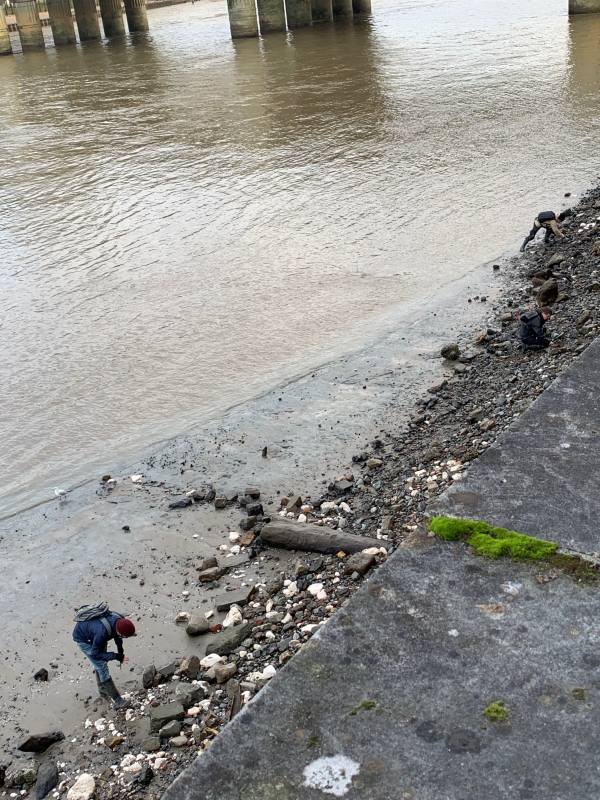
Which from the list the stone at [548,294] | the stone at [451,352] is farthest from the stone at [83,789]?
the stone at [548,294]

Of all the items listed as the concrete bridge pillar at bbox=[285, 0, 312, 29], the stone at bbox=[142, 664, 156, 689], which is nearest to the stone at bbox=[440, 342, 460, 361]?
the stone at bbox=[142, 664, 156, 689]

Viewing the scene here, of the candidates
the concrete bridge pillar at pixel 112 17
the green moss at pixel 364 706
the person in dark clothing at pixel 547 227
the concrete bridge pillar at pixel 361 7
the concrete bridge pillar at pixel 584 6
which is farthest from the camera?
the concrete bridge pillar at pixel 112 17

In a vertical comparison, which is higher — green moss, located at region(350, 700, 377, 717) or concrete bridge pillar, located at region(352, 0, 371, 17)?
concrete bridge pillar, located at region(352, 0, 371, 17)

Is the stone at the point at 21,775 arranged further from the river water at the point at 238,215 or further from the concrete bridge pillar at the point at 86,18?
the concrete bridge pillar at the point at 86,18

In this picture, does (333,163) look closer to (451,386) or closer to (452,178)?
(452,178)

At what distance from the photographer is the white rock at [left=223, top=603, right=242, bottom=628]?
6449mm

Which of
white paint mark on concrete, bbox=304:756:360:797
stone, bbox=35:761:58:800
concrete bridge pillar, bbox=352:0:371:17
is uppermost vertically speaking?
concrete bridge pillar, bbox=352:0:371:17

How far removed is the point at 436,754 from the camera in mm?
3381

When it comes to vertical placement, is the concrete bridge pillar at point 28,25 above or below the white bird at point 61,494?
above

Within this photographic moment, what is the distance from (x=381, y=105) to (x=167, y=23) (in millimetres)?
43985

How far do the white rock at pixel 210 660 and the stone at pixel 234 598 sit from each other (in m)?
0.70

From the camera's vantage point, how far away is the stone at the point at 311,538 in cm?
679

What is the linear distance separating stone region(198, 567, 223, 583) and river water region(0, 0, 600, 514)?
2814 millimetres

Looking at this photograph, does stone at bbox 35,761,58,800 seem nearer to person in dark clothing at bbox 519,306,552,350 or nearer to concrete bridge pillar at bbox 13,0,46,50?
person in dark clothing at bbox 519,306,552,350
